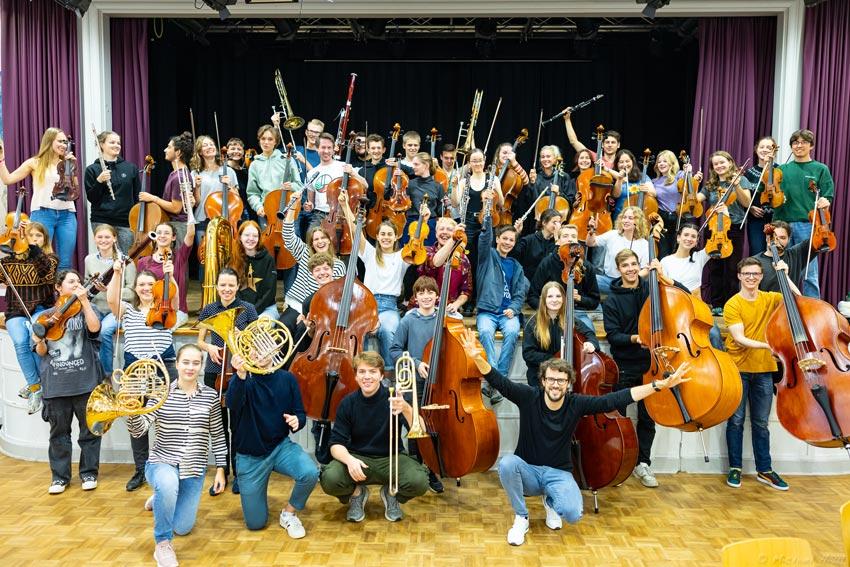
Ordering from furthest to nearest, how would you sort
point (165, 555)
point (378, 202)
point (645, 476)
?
1. point (378, 202)
2. point (645, 476)
3. point (165, 555)

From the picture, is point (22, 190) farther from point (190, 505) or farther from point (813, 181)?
point (813, 181)

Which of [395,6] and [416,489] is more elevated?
[395,6]

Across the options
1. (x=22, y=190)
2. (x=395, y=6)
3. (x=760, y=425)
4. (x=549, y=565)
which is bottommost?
(x=549, y=565)

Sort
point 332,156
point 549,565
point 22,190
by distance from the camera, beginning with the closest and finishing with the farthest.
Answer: point 549,565
point 22,190
point 332,156

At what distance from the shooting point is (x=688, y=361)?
4594 mm

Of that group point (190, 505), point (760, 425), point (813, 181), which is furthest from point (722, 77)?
point (190, 505)

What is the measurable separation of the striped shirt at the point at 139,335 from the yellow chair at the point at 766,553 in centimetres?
376

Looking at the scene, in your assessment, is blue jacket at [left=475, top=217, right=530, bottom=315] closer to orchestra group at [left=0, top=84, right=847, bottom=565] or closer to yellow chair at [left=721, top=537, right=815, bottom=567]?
orchestra group at [left=0, top=84, right=847, bottom=565]

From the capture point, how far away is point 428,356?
16.1 ft

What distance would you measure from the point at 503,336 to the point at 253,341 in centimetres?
199

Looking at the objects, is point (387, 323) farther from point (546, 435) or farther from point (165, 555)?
point (165, 555)

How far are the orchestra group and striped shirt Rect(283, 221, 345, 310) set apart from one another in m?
0.02

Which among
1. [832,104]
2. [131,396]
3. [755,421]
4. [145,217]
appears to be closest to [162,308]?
[131,396]

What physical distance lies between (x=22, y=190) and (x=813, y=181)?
5.92m
